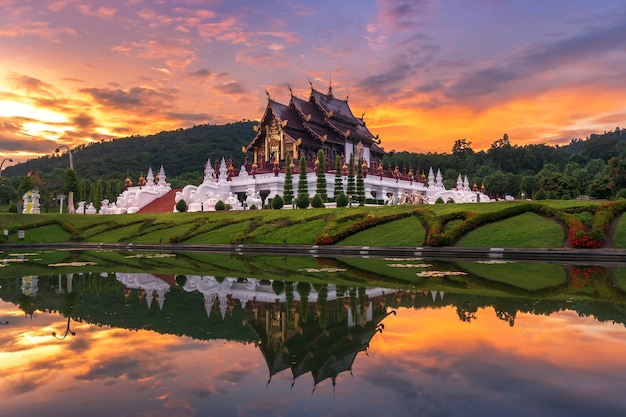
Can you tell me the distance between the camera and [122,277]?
1692cm

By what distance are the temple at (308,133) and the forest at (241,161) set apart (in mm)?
10082

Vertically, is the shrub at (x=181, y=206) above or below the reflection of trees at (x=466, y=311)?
above

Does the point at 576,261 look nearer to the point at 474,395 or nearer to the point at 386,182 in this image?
the point at 474,395

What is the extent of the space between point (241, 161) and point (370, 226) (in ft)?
320

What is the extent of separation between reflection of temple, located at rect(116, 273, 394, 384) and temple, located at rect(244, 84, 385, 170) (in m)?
38.8

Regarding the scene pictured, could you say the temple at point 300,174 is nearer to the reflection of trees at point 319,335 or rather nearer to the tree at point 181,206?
the tree at point 181,206

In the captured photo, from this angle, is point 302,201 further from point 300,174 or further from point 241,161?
point 241,161

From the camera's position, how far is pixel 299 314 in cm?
1016

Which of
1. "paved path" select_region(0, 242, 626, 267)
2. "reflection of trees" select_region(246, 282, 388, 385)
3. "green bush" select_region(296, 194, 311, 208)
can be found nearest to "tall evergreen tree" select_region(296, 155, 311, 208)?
"green bush" select_region(296, 194, 311, 208)

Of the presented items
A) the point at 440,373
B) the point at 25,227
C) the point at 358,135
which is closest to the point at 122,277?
the point at 440,373

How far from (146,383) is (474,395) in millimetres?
3786

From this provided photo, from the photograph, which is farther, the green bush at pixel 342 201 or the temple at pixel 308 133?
the temple at pixel 308 133

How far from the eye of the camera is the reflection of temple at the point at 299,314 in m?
7.29

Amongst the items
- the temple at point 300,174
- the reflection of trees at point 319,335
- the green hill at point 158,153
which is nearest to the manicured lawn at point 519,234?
the temple at point 300,174
